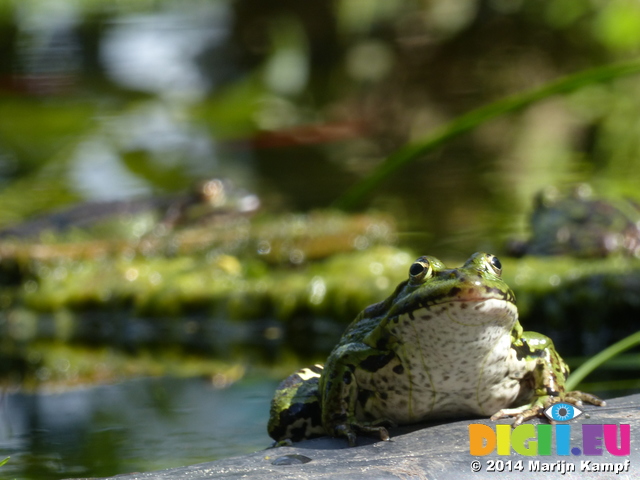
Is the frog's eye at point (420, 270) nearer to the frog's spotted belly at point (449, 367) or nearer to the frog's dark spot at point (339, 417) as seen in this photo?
the frog's spotted belly at point (449, 367)

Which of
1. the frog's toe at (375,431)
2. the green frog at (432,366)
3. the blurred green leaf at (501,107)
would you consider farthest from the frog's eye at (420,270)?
the blurred green leaf at (501,107)

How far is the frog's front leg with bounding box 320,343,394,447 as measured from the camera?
4.96 feet

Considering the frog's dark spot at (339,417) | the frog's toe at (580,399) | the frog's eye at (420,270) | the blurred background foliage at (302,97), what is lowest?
the frog's dark spot at (339,417)

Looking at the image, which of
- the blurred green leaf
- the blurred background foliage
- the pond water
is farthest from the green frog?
the blurred background foliage

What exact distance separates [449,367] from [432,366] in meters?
0.03

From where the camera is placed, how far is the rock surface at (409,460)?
1.30 meters

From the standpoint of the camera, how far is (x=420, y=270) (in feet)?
4.69

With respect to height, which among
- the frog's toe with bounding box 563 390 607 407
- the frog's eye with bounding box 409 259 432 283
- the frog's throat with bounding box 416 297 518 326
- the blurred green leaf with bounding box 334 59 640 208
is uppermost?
the blurred green leaf with bounding box 334 59 640 208

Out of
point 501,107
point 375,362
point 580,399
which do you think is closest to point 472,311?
point 375,362

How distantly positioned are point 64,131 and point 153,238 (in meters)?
4.15

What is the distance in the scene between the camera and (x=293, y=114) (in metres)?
8.82

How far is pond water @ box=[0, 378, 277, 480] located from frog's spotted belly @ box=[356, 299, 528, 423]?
430mm

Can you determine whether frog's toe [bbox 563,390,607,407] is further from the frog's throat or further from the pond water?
the pond water

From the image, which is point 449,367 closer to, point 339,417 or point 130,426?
point 339,417
